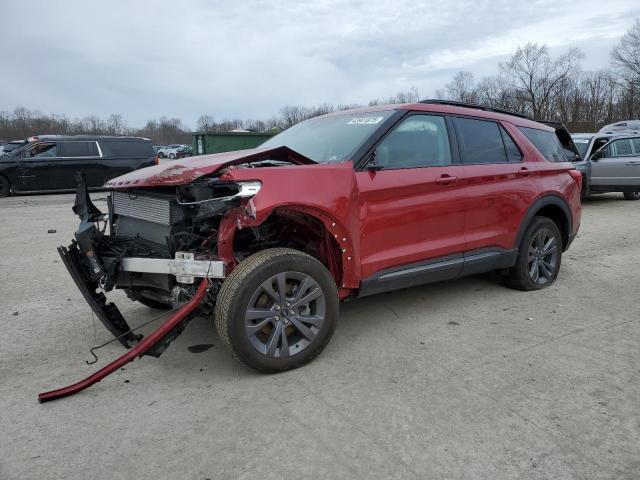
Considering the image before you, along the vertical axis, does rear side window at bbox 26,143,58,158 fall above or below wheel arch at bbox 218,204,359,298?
above

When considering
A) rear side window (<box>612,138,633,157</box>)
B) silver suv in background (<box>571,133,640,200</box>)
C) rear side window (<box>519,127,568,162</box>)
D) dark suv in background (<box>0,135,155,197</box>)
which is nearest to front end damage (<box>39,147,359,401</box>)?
rear side window (<box>519,127,568,162</box>)

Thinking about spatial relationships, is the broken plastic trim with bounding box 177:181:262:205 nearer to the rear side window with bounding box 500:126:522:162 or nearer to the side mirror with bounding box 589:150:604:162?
the rear side window with bounding box 500:126:522:162

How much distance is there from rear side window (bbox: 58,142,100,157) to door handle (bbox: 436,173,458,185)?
14673 mm

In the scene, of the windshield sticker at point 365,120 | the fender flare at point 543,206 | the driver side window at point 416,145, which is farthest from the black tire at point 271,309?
the fender flare at point 543,206

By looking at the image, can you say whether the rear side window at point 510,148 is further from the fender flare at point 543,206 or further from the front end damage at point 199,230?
the front end damage at point 199,230

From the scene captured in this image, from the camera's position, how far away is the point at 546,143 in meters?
5.34

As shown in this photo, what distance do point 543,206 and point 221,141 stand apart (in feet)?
46.9

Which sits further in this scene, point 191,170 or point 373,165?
point 373,165

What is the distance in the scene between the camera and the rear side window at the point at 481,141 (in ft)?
14.6

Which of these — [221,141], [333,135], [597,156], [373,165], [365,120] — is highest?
[221,141]

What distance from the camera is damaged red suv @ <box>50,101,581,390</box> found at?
3182 mm

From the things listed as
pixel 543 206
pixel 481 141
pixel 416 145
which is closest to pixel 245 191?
pixel 416 145

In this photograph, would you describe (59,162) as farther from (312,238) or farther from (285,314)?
(285,314)

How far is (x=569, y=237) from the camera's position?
5.48 metres
